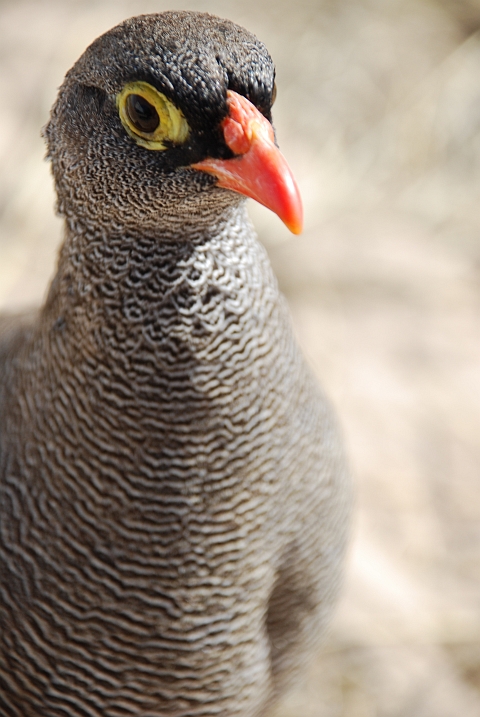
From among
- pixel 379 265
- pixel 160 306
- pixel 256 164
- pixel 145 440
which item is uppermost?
pixel 379 265

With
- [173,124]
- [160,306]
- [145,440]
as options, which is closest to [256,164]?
[173,124]

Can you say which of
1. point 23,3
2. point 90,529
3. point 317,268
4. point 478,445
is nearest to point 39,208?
point 317,268

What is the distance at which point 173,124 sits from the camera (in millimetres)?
1152

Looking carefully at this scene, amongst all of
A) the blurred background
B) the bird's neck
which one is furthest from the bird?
the blurred background

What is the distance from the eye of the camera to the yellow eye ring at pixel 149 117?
1144 millimetres

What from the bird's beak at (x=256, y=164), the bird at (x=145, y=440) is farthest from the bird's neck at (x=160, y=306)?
the bird's beak at (x=256, y=164)

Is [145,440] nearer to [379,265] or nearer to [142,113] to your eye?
[142,113]

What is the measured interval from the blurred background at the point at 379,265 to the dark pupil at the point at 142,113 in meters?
1.79

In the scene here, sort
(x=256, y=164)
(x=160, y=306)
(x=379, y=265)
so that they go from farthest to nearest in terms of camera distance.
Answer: (x=379, y=265) → (x=160, y=306) → (x=256, y=164)

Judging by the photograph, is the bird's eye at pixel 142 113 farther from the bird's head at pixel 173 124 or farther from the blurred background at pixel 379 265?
the blurred background at pixel 379 265

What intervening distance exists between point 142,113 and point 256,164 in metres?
0.19

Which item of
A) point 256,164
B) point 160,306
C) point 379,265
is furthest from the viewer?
point 379,265

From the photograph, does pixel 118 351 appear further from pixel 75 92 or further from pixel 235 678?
pixel 235 678

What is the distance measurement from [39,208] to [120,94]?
7.85 feet
